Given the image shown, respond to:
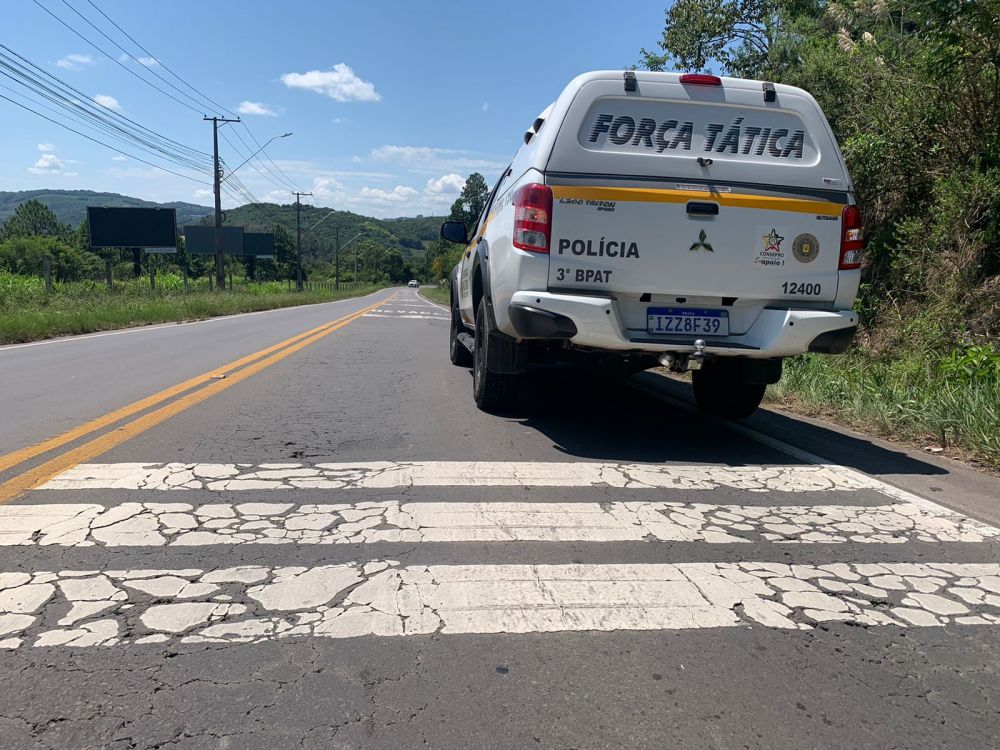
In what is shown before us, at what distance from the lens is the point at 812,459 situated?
15.8 ft

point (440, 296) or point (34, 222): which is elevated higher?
point (34, 222)

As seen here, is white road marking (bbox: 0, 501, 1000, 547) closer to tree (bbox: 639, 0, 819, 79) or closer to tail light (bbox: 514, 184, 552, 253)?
tail light (bbox: 514, 184, 552, 253)

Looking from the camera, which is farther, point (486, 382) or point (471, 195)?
point (471, 195)

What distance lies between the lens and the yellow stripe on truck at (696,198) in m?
4.51

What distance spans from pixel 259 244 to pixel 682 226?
246 feet

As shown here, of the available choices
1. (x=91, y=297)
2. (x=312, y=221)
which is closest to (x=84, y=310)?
(x=91, y=297)

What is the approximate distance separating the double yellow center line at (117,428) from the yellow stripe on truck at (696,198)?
343cm

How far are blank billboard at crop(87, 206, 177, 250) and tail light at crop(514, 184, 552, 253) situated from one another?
50513 millimetres

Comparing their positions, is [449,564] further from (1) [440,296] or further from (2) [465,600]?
(1) [440,296]

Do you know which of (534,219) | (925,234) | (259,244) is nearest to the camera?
(534,219)

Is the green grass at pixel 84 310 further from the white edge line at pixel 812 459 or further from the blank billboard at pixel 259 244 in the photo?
the blank billboard at pixel 259 244

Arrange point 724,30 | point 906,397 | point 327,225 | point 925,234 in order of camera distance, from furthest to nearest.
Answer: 1. point 327,225
2. point 724,30
3. point 925,234
4. point 906,397

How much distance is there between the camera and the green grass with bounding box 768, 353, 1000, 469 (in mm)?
5047

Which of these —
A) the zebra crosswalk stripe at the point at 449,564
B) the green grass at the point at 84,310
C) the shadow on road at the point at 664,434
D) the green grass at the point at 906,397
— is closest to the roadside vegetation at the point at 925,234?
the green grass at the point at 906,397
